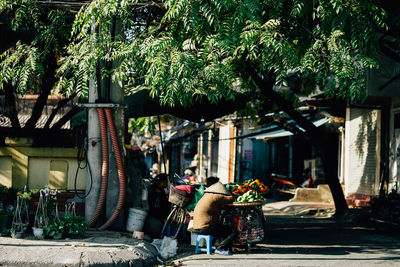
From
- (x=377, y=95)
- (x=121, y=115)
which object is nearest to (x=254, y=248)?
(x=121, y=115)

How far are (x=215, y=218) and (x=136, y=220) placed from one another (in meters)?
1.83

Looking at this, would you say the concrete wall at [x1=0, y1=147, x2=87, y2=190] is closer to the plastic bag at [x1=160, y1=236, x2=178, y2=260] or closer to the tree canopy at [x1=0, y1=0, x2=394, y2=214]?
the tree canopy at [x1=0, y1=0, x2=394, y2=214]

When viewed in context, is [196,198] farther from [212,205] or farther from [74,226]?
[74,226]

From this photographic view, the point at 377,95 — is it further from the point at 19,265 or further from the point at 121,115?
the point at 19,265

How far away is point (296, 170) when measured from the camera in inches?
924

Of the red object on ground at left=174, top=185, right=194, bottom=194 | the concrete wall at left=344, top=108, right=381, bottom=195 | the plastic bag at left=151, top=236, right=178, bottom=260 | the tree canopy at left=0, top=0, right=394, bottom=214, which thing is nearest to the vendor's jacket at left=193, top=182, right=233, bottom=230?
the plastic bag at left=151, top=236, right=178, bottom=260

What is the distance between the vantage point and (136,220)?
31.7 feet

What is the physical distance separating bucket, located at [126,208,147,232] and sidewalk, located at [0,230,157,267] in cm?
92

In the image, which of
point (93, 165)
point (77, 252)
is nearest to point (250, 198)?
point (93, 165)

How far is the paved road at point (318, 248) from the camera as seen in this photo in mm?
7863

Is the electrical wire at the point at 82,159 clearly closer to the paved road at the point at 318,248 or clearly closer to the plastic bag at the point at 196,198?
the plastic bag at the point at 196,198

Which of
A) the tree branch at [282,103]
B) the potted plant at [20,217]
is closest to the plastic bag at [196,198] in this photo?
the potted plant at [20,217]

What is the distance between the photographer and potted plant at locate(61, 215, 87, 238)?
8539 millimetres

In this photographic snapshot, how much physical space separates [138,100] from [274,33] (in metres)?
3.92
